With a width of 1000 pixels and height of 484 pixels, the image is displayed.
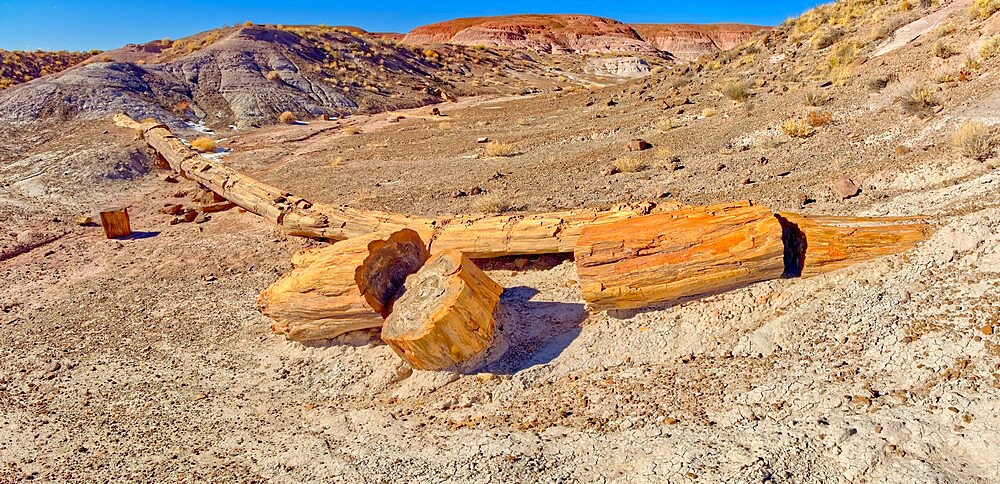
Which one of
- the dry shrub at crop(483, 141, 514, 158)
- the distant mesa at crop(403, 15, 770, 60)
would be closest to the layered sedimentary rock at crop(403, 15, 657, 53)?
the distant mesa at crop(403, 15, 770, 60)

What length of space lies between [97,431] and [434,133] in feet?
46.3

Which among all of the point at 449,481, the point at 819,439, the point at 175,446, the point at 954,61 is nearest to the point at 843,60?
the point at 954,61

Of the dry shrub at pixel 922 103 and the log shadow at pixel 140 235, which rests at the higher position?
the dry shrub at pixel 922 103

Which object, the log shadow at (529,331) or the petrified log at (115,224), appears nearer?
the log shadow at (529,331)

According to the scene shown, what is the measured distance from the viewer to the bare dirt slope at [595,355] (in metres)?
3.70

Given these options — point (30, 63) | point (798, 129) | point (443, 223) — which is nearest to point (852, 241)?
point (443, 223)

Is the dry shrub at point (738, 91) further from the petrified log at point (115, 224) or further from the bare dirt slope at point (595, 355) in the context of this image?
the petrified log at point (115, 224)

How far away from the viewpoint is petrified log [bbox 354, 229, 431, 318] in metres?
5.52

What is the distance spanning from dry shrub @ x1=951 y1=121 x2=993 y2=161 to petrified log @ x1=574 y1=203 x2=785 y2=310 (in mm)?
3101

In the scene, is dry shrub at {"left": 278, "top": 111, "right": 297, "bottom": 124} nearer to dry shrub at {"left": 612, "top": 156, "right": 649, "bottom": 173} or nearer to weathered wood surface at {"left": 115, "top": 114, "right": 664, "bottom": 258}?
weathered wood surface at {"left": 115, "top": 114, "right": 664, "bottom": 258}

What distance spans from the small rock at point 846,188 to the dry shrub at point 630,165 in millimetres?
3547

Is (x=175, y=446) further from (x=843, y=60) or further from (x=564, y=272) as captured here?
(x=843, y=60)

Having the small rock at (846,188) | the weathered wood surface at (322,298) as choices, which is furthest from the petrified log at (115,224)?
the small rock at (846,188)

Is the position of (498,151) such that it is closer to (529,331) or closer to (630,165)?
(630,165)
